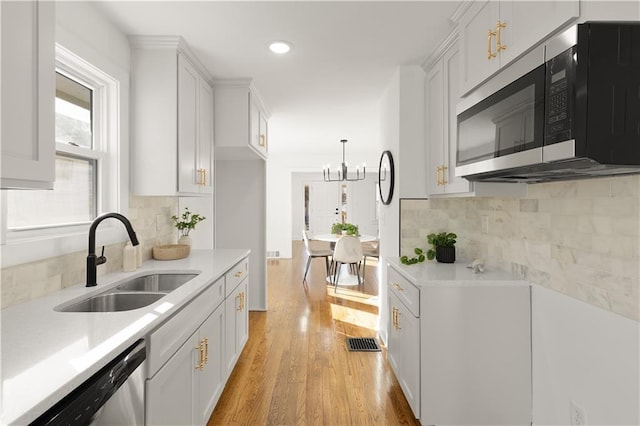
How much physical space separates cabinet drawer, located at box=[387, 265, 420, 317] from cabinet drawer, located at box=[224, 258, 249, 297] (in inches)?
47.4

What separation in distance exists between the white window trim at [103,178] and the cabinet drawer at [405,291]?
1892mm

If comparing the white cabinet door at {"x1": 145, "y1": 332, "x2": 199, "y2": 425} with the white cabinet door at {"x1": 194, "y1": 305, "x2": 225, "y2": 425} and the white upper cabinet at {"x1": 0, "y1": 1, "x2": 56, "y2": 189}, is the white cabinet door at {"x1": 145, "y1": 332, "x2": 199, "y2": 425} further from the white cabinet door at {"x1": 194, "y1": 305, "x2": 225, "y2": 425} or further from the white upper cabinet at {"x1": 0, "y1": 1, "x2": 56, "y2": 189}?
the white upper cabinet at {"x1": 0, "y1": 1, "x2": 56, "y2": 189}

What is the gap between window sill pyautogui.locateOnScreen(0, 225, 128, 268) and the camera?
1457 mm

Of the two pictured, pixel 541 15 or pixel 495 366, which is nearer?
pixel 541 15

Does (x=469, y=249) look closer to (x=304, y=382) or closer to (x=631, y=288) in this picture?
(x=631, y=288)

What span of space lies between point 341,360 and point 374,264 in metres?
4.43

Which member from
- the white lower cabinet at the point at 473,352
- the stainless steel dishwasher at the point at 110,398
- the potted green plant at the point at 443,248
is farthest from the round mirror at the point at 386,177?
the stainless steel dishwasher at the point at 110,398

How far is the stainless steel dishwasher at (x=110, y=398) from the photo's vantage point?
0.87 metres

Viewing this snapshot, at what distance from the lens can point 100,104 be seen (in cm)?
222

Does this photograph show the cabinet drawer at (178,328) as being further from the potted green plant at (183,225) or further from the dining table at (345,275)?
the dining table at (345,275)

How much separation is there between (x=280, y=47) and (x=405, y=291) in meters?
1.93

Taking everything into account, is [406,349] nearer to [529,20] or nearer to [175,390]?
[175,390]

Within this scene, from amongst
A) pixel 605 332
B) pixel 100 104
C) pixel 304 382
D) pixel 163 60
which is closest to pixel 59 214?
pixel 100 104

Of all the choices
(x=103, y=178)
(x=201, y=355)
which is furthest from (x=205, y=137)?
(x=201, y=355)
